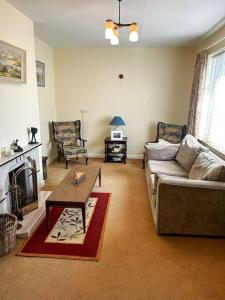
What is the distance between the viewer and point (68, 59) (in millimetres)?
5258

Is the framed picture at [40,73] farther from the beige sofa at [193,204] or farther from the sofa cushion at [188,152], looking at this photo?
the beige sofa at [193,204]

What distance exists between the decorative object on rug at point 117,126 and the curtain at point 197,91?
59.5 inches

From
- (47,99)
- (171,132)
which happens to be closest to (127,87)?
(171,132)

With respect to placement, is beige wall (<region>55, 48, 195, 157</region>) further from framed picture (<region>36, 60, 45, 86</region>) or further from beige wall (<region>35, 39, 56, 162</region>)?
→ framed picture (<region>36, 60, 45, 86</region>)

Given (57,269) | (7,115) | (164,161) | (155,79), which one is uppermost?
(155,79)

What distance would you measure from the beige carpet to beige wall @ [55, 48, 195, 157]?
322 cm

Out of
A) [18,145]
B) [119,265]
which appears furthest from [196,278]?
[18,145]

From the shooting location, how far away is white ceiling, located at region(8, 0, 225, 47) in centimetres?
270

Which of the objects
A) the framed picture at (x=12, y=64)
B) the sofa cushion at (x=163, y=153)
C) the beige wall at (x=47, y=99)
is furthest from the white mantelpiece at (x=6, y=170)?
the sofa cushion at (x=163, y=153)

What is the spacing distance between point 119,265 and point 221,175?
142 cm

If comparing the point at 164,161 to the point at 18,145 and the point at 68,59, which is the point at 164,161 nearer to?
the point at 18,145

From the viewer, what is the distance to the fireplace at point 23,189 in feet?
8.62

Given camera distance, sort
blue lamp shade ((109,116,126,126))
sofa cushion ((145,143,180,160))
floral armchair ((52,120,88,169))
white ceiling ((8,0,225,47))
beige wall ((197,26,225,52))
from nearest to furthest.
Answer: white ceiling ((8,0,225,47)) → beige wall ((197,26,225,52)) → sofa cushion ((145,143,180,160)) → floral armchair ((52,120,88,169)) → blue lamp shade ((109,116,126,126))

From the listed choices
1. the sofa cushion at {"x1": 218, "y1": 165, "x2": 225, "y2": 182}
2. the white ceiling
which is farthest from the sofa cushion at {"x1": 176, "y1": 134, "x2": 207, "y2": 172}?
the white ceiling
